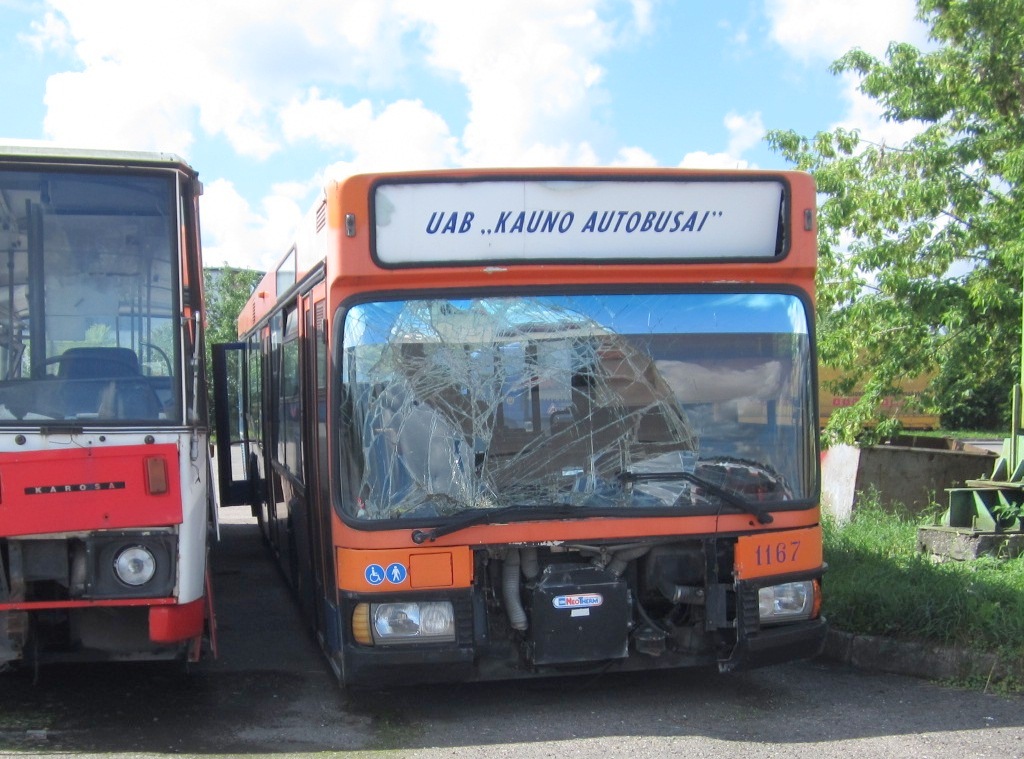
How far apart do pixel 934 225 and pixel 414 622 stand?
937 centimetres

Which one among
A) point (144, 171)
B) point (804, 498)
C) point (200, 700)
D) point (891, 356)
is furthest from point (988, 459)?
point (144, 171)

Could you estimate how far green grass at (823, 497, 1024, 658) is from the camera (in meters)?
6.53

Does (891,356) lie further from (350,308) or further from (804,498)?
(350,308)

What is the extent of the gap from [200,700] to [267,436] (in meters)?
3.78

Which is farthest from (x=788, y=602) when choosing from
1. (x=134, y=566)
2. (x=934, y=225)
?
(x=934, y=225)

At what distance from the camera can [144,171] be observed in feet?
17.9

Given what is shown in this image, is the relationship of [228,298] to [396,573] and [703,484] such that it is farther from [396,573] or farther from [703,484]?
[703,484]

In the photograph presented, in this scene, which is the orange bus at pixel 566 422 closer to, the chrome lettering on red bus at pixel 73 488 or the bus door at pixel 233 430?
the chrome lettering on red bus at pixel 73 488

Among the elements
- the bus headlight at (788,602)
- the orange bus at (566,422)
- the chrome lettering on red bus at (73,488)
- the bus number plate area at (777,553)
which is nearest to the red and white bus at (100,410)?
the chrome lettering on red bus at (73,488)

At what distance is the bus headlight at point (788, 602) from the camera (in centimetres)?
568

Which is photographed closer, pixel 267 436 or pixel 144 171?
pixel 144 171

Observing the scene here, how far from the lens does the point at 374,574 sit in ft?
17.3

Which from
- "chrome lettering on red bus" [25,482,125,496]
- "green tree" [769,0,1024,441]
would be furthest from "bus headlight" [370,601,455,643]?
"green tree" [769,0,1024,441]

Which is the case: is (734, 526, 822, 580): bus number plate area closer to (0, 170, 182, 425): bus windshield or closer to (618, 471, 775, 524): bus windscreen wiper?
(618, 471, 775, 524): bus windscreen wiper
